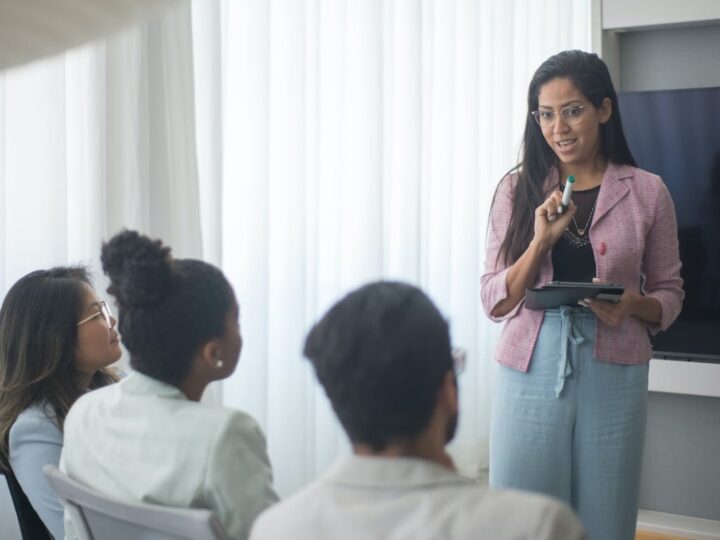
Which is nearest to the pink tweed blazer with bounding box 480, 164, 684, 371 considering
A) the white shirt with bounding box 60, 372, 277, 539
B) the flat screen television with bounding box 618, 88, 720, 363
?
the white shirt with bounding box 60, 372, 277, 539

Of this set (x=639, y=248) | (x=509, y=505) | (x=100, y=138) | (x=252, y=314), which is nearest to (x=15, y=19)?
(x=100, y=138)

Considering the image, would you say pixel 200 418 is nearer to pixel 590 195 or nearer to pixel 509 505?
pixel 509 505

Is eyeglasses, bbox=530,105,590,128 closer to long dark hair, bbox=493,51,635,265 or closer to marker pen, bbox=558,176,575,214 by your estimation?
long dark hair, bbox=493,51,635,265

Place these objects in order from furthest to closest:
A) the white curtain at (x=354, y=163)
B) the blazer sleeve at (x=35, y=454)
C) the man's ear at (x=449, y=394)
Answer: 1. the white curtain at (x=354, y=163)
2. the blazer sleeve at (x=35, y=454)
3. the man's ear at (x=449, y=394)

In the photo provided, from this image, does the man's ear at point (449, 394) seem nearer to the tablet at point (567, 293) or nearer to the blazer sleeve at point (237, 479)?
the blazer sleeve at point (237, 479)

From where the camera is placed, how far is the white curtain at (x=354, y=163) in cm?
303

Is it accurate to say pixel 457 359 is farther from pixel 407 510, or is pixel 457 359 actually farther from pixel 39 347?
pixel 39 347

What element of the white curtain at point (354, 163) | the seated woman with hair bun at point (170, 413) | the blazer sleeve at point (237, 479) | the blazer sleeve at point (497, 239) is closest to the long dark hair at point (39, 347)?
the seated woman with hair bun at point (170, 413)

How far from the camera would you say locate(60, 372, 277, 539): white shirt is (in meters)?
1.36

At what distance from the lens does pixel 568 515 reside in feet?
3.43

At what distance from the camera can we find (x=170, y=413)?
143 centimetres

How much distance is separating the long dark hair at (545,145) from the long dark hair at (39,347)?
0.93 metres

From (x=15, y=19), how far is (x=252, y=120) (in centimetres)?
93

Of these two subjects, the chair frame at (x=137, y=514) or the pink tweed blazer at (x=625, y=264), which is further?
the pink tweed blazer at (x=625, y=264)
